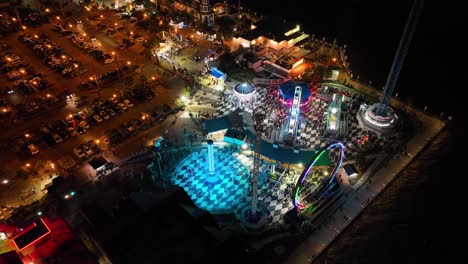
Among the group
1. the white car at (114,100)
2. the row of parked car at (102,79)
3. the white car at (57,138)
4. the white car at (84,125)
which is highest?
the row of parked car at (102,79)

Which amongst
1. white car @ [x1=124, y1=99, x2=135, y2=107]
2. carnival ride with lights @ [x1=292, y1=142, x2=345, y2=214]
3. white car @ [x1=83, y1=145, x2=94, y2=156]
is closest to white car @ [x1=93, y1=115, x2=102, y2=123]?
white car @ [x1=124, y1=99, x2=135, y2=107]

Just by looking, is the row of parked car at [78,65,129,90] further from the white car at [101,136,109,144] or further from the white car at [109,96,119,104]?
the white car at [101,136,109,144]

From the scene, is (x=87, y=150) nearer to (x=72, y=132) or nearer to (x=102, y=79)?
(x=72, y=132)

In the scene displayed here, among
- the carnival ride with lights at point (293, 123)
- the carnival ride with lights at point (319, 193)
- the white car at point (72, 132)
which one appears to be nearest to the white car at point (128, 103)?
the white car at point (72, 132)

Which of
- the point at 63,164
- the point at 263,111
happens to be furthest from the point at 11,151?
the point at 263,111

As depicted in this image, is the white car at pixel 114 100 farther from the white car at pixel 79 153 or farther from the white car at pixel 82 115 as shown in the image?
the white car at pixel 79 153

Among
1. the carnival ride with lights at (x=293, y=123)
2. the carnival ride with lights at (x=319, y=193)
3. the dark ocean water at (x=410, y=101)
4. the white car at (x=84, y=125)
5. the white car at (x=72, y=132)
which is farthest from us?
the white car at (x=84, y=125)

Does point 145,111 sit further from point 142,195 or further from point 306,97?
point 306,97

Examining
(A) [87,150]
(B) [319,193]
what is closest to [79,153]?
(A) [87,150]
